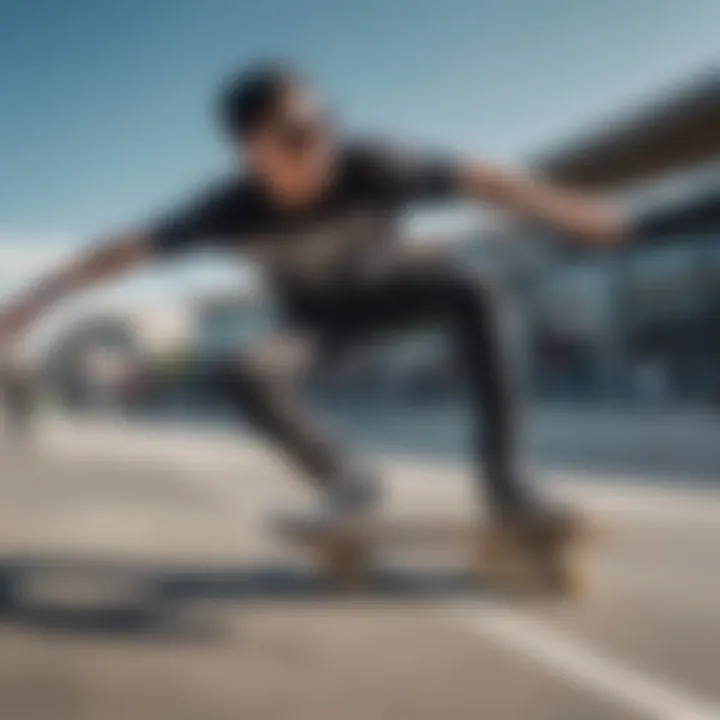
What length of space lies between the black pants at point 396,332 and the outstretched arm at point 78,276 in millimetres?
520

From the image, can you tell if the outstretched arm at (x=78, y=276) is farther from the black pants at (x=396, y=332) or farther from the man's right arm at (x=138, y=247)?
the black pants at (x=396, y=332)

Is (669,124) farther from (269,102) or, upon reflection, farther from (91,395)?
(91,395)

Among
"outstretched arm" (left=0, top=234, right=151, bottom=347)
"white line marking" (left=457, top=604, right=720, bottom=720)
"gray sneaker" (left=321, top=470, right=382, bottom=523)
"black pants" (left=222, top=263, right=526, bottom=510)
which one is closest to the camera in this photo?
"white line marking" (left=457, top=604, right=720, bottom=720)

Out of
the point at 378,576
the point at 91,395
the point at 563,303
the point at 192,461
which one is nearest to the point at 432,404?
the point at 563,303

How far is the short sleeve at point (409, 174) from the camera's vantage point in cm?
271

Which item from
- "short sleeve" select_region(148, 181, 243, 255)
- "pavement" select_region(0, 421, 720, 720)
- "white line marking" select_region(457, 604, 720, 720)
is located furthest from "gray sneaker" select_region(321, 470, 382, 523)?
"short sleeve" select_region(148, 181, 243, 255)

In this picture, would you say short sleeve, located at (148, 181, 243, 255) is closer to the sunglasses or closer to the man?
the man

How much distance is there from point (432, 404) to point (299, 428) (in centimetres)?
2206

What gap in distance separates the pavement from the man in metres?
0.39

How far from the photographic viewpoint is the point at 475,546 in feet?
10.5

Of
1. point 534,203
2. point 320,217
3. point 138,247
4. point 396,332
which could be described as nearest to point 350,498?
point 396,332

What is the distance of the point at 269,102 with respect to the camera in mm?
2717

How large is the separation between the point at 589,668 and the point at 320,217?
4.46ft

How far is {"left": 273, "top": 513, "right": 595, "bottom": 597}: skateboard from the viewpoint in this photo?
305 centimetres
